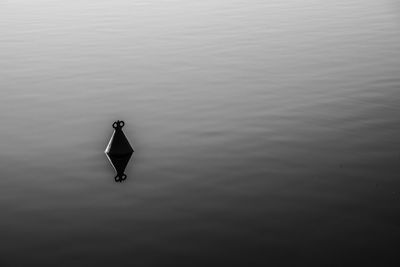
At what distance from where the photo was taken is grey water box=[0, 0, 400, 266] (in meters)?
6.51

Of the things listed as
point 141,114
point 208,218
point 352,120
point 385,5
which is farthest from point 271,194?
point 385,5

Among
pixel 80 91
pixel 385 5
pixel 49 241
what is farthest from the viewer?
pixel 385 5

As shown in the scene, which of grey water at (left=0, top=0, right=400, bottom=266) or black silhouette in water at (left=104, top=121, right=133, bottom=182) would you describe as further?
black silhouette in water at (left=104, top=121, right=133, bottom=182)

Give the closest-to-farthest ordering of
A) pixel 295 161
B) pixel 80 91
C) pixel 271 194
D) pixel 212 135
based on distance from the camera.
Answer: pixel 271 194
pixel 295 161
pixel 212 135
pixel 80 91

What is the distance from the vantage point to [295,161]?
28.5 ft

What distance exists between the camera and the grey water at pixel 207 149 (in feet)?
21.4

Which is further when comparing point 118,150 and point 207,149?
point 207,149

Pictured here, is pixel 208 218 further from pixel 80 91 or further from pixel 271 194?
pixel 80 91

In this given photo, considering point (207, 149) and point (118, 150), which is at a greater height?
point (207, 149)

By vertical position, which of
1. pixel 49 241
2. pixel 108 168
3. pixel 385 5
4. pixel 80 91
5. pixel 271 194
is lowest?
pixel 49 241

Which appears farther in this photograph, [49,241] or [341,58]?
[341,58]

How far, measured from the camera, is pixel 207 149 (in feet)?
30.6

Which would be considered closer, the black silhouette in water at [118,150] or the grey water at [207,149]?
the grey water at [207,149]

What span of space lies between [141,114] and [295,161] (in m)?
3.71
